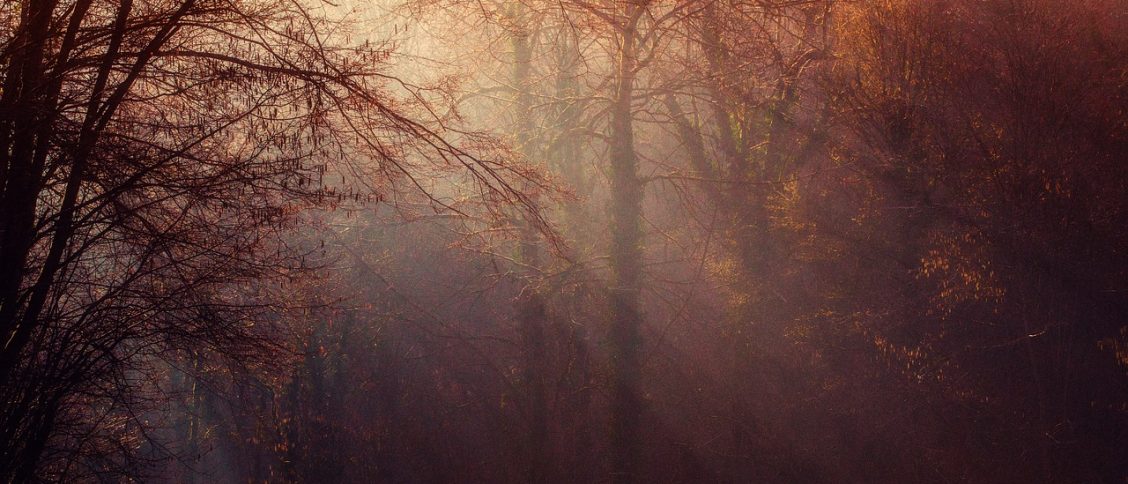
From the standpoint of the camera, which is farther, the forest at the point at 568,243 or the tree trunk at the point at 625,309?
the tree trunk at the point at 625,309

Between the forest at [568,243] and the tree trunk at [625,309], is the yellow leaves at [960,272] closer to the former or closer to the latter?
the forest at [568,243]

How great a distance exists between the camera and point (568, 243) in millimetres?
15000

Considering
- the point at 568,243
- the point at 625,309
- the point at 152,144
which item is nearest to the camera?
the point at 152,144

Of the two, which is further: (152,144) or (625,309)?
(625,309)

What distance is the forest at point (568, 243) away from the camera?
18.5 feet

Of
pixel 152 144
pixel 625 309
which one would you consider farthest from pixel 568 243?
pixel 152 144

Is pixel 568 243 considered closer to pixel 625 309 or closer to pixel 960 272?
pixel 625 309

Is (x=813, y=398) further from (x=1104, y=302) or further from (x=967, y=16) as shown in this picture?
(x=967, y=16)

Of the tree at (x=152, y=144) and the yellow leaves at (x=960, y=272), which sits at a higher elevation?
the yellow leaves at (x=960, y=272)

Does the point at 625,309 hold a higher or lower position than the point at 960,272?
lower

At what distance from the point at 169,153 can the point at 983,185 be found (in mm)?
13432

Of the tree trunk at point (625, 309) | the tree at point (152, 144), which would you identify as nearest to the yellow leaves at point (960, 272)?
the tree trunk at point (625, 309)

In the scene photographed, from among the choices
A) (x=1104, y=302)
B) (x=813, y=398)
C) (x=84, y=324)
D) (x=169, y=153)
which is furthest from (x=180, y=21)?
(x=813, y=398)

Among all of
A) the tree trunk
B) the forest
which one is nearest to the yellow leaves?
the forest
